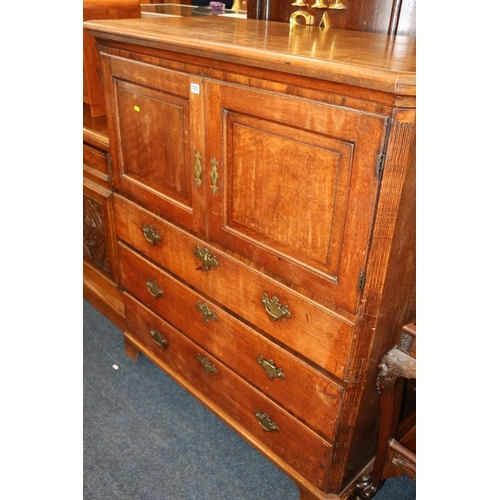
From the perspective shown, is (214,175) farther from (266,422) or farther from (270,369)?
(266,422)

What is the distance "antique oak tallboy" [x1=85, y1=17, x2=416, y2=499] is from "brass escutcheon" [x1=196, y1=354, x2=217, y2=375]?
16 millimetres

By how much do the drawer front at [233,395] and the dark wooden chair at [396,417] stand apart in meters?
0.19

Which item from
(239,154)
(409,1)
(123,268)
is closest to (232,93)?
(239,154)

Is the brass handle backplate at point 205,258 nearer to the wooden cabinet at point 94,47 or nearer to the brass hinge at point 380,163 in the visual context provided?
the brass hinge at point 380,163

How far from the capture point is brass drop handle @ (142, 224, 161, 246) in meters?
1.65

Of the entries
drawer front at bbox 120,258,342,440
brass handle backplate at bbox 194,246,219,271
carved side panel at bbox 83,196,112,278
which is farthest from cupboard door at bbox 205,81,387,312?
carved side panel at bbox 83,196,112,278

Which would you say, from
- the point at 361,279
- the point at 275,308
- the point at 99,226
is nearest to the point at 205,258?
the point at 275,308

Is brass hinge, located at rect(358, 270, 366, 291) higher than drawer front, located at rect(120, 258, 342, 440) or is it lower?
higher

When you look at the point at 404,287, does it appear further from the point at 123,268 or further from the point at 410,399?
the point at 123,268

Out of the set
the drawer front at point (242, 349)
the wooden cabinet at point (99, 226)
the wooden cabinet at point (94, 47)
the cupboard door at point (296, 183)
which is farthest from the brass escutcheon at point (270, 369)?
the wooden cabinet at point (94, 47)

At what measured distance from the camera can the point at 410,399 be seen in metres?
1.63

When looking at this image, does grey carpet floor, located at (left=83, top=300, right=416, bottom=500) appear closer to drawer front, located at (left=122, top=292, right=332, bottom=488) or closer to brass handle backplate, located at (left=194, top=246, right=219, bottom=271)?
drawer front, located at (left=122, top=292, right=332, bottom=488)

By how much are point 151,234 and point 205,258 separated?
0.97 feet
